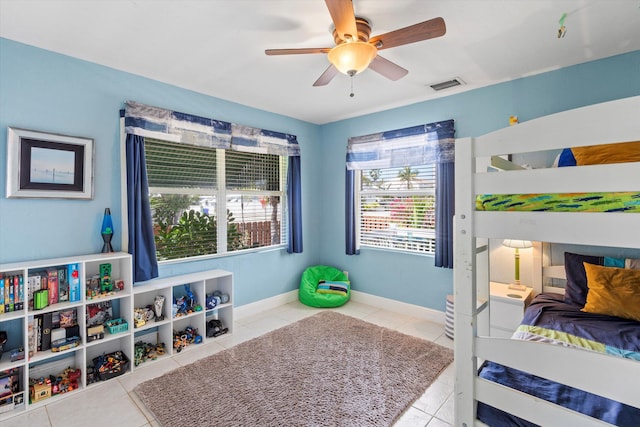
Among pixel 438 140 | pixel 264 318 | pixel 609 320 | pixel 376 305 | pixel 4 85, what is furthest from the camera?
pixel 376 305

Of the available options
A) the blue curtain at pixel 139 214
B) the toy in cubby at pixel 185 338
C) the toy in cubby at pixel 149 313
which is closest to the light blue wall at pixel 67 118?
the blue curtain at pixel 139 214

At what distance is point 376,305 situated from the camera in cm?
389

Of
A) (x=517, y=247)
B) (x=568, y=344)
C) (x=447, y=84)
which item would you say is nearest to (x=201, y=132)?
(x=447, y=84)

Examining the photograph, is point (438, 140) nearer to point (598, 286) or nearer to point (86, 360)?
point (598, 286)

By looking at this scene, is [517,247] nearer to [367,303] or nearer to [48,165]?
[367,303]

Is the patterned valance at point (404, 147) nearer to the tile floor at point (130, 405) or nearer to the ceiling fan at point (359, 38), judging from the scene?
the ceiling fan at point (359, 38)

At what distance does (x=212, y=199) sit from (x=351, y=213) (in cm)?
177

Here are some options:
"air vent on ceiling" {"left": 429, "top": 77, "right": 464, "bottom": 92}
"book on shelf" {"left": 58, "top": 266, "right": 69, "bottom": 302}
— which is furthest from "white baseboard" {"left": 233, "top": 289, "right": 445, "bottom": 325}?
"air vent on ceiling" {"left": 429, "top": 77, "right": 464, "bottom": 92}

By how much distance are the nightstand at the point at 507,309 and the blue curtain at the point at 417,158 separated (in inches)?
27.4

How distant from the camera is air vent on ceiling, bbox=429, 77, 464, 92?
112 inches

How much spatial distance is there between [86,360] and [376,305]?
2.99 meters

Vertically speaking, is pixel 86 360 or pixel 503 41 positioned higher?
pixel 503 41

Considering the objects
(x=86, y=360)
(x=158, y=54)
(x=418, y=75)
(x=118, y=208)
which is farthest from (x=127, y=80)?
(x=418, y=75)

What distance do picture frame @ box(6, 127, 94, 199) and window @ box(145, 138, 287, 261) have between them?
20.4 inches
